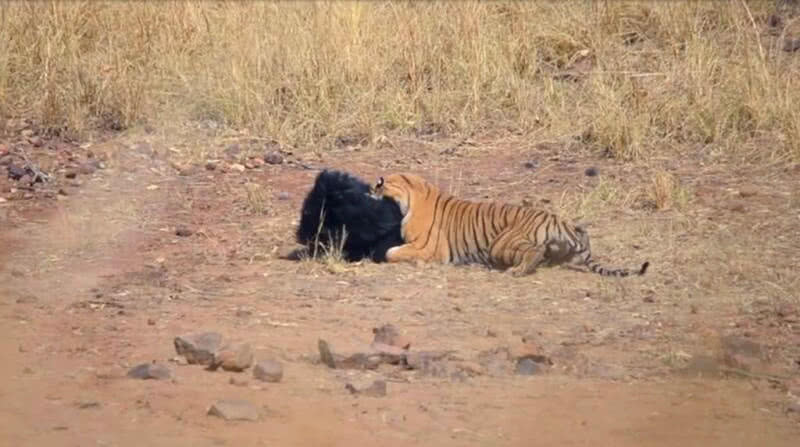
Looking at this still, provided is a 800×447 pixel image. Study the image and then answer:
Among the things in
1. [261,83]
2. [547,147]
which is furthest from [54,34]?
Result: [547,147]

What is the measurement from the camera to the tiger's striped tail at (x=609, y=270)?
773 centimetres

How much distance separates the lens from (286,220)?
9.10 metres

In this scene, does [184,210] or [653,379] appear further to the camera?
[184,210]

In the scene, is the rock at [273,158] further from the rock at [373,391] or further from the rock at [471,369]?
the rock at [373,391]

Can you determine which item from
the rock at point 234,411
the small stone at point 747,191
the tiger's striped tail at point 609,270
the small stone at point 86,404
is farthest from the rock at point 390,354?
the small stone at point 747,191

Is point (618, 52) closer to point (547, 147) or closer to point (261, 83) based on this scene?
point (547, 147)

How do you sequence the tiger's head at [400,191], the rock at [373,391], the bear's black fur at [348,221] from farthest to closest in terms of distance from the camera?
the tiger's head at [400,191] < the bear's black fur at [348,221] < the rock at [373,391]

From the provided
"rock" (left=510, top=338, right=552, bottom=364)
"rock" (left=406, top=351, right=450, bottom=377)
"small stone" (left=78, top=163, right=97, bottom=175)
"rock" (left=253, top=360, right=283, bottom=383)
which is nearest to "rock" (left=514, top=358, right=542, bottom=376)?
"rock" (left=510, top=338, right=552, bottom=364)

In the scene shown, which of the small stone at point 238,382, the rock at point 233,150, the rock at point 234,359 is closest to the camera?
the small stone at point 238,382

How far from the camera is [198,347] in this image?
6.27 m

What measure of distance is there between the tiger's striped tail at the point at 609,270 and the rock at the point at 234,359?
7.60 feet

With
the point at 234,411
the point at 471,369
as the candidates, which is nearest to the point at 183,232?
the point at 471,369

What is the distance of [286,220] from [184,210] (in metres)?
0.71

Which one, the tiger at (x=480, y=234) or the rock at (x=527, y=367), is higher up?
the tiger at (x=480, y=234)
